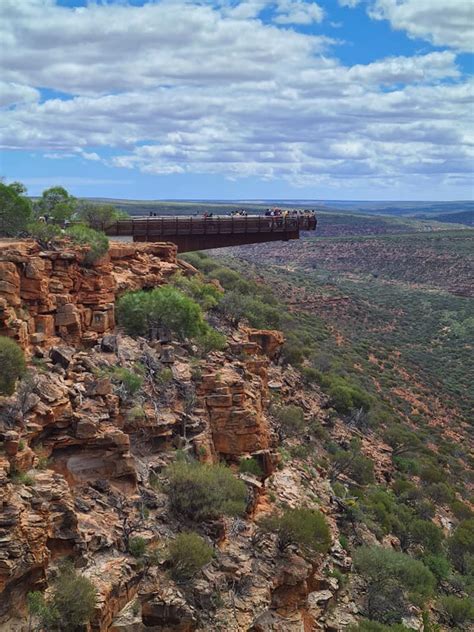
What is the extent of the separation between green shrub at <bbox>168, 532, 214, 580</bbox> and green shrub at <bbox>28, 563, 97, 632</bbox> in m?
2.40

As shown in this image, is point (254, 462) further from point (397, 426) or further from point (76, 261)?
point (397, 426)

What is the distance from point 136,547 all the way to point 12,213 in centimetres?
1257

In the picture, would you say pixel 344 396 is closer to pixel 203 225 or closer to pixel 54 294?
pixel 203 225

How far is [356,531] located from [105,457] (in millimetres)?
11415

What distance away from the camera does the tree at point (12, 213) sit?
73.7ft

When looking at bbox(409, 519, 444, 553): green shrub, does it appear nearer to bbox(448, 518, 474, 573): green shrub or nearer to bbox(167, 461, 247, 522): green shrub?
bbox(448, 518, 474, 573): green shrub

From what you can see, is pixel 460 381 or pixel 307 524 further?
pixel 460 381

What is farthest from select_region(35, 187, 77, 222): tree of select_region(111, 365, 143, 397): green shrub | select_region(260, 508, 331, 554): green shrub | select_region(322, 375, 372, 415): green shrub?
select_region(322, 375, 372, 415): green shrub

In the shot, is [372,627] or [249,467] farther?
[249,467]

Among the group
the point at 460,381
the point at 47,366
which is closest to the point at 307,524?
the point at 47,366

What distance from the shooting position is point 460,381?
56.7 metres

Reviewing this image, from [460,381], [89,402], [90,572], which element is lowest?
[460,381]

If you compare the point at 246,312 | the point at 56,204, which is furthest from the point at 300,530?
the point at 246,312

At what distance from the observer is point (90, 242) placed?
22.3 meters
